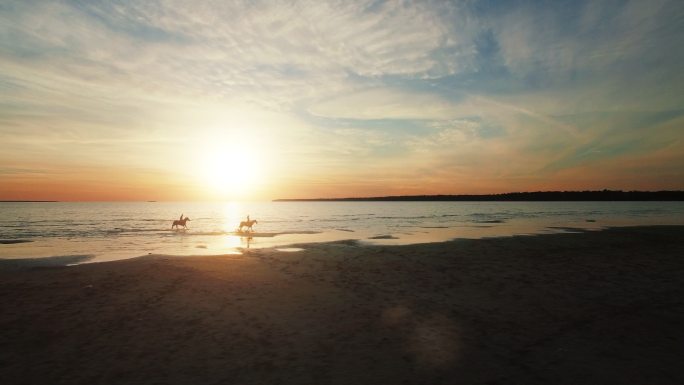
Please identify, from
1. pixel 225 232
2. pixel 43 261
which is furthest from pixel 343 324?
pixel 225 232

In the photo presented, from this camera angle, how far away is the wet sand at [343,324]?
23.5 feet

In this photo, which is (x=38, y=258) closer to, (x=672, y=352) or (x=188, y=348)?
(x=188, y=348)

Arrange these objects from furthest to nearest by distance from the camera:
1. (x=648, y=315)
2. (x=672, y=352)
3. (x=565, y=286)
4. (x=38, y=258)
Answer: (x=38, y=258) → (x=565, y=286) → (x=648, y=315) → (x=672, y=352)

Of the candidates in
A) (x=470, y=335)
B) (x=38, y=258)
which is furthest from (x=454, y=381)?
(x=38, y=258)

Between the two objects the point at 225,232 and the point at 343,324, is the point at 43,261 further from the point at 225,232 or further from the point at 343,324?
the point at 225,232

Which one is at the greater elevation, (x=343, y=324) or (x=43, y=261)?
(x=43, y=261)

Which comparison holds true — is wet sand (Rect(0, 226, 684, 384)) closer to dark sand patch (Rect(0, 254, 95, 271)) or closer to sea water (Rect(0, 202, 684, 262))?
dark sand patch (Rect(0, 254, 95, 271))

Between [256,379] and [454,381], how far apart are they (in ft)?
11.8

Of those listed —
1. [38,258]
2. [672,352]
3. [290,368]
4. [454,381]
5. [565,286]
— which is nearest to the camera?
[454,381]

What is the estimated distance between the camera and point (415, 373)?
7078mm

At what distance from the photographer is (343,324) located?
984cm

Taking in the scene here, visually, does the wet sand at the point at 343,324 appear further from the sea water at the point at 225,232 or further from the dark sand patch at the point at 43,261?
the sea water at the point at 225,232

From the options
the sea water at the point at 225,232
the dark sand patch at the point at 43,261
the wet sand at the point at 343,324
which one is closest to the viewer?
the wet sand at the point at 343,324

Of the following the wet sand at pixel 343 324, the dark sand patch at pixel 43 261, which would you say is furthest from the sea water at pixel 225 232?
the wet sand at pixel 343 324
